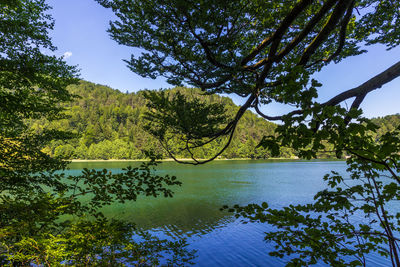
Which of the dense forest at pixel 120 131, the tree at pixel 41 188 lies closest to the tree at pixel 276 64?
Result: the tree at pixel 41 188

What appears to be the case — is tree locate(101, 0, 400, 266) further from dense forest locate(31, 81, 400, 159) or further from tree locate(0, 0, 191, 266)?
dense forest locate(31, 81, 400, 159)

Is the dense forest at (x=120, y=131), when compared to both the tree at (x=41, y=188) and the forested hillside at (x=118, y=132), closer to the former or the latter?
the forested hillside at (x=118, y=132)

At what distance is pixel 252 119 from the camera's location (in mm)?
135750

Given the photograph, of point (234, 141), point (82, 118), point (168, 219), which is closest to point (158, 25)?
point (168, 219)

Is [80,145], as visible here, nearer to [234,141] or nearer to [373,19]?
[234,141]

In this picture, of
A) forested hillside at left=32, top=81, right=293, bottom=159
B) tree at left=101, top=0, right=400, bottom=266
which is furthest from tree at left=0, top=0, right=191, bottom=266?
forested hillside at left=32, top=81, right=293, bottom=159

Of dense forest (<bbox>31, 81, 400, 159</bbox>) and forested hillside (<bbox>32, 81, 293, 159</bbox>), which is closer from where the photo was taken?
dense forest (<bbox>31, 81, 400, 159</bbox>)

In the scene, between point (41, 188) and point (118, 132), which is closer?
point (41, 188)

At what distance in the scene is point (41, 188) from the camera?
4500 mm

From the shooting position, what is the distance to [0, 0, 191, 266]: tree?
2.77m

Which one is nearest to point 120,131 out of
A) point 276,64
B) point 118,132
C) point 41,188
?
point 118,132

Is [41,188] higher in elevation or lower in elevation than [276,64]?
lower

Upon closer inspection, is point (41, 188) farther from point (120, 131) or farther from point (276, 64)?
point (120, 131)

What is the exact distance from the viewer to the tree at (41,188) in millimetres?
2773
